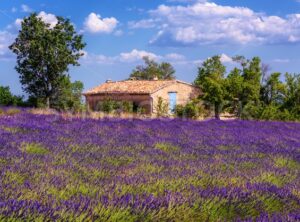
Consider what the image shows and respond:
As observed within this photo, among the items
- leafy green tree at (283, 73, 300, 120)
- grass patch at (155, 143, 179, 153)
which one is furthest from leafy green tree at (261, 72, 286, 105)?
grass patch at (155, 143, 179, 153)

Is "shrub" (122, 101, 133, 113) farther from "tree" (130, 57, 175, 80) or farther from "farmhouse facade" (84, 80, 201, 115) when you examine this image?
"tree" (130, 57, 175, 80)

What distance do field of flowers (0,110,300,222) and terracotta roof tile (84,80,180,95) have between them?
31733 mm

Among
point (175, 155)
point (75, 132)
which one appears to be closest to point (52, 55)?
point (75, 132)

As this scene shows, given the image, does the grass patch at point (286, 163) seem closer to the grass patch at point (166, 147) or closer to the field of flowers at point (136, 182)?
the field of flowers at point (136, 182)

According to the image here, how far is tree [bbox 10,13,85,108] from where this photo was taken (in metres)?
33.4

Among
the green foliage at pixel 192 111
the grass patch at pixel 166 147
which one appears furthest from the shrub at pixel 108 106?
the grass patch at pixel 166 147

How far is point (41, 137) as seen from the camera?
8562 millimetres

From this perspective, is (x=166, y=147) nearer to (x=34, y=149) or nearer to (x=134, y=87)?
(x=34, y=149)

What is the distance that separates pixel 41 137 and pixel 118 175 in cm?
330

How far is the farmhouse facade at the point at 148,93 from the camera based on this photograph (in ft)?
133

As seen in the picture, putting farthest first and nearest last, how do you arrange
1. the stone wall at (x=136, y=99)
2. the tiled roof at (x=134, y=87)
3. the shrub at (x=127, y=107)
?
the tiled roof at (x=134, y=87) → the stone wall at (x=136, y=99) → the shrub at (x=127, y=107)

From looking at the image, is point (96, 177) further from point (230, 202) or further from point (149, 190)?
point (230, 202)

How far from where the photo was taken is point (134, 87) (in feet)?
141

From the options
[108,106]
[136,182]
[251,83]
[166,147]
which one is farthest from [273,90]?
[136,182]
